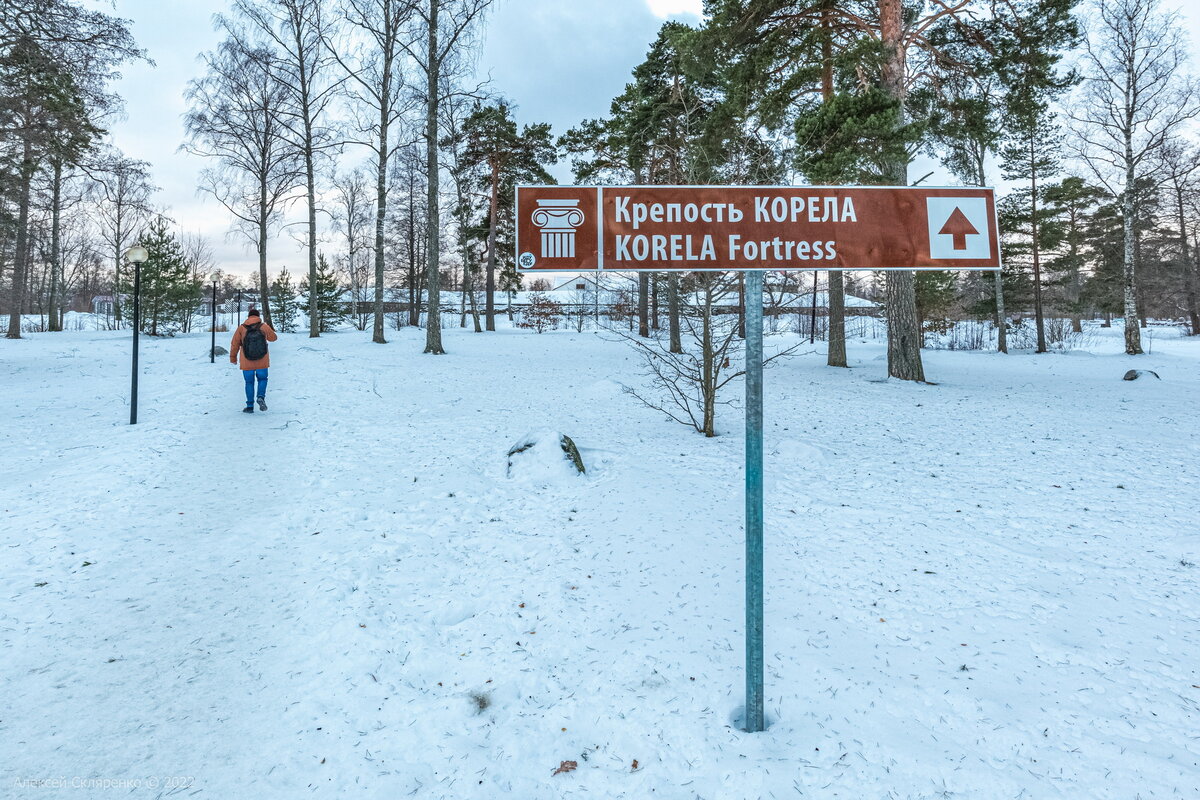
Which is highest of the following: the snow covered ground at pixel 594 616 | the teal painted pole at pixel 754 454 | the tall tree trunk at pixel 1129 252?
the tall tree trunk at pixel 1129 252

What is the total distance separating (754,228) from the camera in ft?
6.12

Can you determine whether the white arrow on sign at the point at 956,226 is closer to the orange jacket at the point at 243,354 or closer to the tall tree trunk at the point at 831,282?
the orange jacket at the point at 243,354

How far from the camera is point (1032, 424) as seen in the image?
7312mm

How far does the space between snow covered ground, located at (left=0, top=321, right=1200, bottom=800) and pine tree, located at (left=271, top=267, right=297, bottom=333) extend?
86.6 ft

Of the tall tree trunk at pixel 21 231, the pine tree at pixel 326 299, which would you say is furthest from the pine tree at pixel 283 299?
the tall tree trunk at pixel 21 231

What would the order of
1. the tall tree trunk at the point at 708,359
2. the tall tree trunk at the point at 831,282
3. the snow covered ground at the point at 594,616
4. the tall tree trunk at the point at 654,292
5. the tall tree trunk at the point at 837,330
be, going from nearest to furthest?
the snow covered ground at the point at 594,616, the tall tree trunk at the point at 708,359, the tall tree trunk at the point at 654,292, the tall tree trunk at the point at 831,282, the tall tree trunk at the point at 837,330

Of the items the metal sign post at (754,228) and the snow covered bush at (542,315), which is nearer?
the metal sign post at (754,228)

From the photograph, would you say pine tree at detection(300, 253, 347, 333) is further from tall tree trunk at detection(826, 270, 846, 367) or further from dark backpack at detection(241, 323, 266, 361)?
tall tree trunk at detection(826, 270, 846, 367)

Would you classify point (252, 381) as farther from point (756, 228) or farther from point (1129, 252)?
point (1129, 252)

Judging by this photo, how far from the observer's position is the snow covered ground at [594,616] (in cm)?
213

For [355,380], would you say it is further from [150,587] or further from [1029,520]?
[1029,520]

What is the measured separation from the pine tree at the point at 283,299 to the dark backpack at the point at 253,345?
975 inches

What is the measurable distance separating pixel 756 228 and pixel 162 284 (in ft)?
95.9

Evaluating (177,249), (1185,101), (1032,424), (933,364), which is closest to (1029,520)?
(1032,424)
